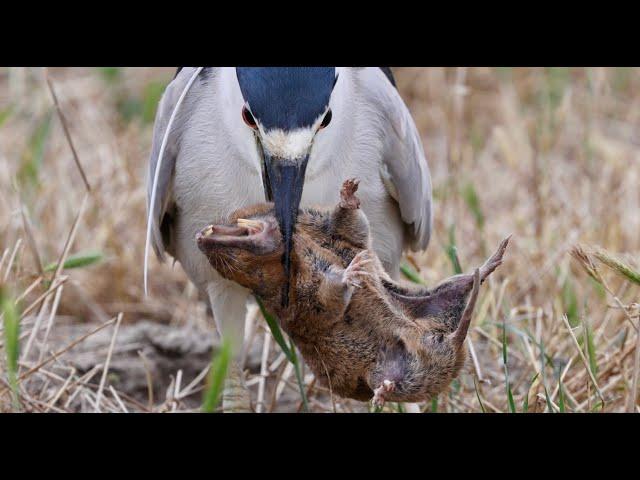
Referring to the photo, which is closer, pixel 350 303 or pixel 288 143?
pixel 350 303

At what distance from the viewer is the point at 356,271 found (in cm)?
218

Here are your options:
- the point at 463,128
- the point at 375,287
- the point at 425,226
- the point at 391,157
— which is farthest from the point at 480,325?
the point at 463,128

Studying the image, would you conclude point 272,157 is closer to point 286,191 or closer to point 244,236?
point 286,191

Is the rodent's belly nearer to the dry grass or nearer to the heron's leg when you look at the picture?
the dry grass

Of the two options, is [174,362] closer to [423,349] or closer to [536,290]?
[536,290]

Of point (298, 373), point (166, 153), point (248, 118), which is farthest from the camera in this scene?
point (166, 153)

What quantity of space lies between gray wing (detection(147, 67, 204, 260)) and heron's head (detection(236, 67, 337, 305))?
537 mm

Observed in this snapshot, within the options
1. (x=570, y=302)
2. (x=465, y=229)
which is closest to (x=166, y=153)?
(x=570, y=302)

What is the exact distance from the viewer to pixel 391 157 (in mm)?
3094

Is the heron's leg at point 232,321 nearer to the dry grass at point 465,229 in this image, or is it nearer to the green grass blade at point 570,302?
the dry grass at point 465,229

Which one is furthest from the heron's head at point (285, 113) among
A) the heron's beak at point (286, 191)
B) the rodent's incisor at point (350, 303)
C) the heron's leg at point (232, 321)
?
the heron's leg at point (232, 321)

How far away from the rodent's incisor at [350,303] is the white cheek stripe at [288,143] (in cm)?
16

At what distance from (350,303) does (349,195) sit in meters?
0.25

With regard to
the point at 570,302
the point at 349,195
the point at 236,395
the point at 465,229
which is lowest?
the point at 236,395
